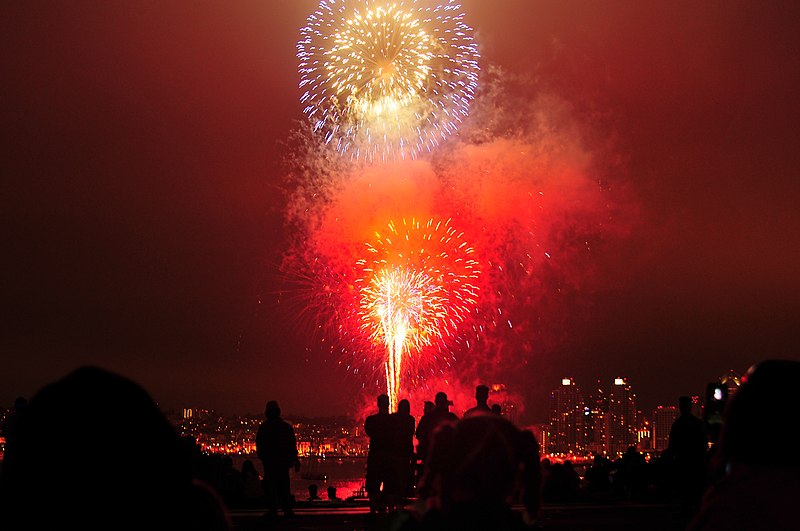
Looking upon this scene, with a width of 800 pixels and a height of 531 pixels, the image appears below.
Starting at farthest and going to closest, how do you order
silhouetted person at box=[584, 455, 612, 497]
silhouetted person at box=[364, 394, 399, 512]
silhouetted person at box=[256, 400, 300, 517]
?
silhouetted person at box=[584, 455, 612, 497]
silhouetted person at box=[256, 400, 300, 517]
silhouetted person at box=[364, 394, 399, 512]

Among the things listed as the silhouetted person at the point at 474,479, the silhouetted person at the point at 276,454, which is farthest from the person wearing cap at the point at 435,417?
the silhouetted person at the point at 474,479

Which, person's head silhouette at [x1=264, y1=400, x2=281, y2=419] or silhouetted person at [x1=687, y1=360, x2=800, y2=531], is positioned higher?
person's head silhouette at [x1=264, y1=400, x2=281, y2=419]

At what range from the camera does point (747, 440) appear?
3.44m

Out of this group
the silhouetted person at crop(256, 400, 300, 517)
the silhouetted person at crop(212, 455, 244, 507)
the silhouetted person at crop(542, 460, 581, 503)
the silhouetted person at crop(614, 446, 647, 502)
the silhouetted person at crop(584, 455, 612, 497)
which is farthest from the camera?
the silhouetted person at crop(584, 455, 612, 497)

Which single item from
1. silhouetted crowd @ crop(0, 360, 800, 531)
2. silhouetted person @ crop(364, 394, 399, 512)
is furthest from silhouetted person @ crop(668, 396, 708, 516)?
silhouetted crowd @ crop(0, 360, 800, 531)

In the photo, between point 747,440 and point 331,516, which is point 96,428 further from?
point 331,516

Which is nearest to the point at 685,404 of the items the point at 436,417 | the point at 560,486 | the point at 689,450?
the point at 689,450

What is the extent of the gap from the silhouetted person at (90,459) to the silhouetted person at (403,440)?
12303mm

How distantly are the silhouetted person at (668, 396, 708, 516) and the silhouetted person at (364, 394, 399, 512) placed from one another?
3.79m

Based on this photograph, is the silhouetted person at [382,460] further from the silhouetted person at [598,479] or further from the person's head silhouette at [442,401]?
the silhouetted person at [598,479]

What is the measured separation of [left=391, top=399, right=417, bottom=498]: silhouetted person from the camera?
14.8 m

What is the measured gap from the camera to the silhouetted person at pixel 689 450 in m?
14.4

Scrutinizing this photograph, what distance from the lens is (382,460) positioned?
14641 millimetres

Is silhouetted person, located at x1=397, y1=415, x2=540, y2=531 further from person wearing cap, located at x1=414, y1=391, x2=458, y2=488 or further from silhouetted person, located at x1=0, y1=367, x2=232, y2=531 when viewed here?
person wearing cap, located at x1=414, y1=391, x2=458, y2=488
